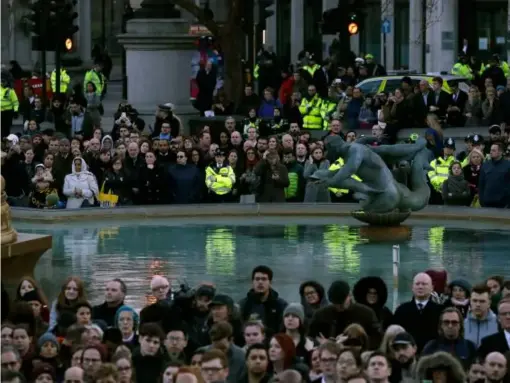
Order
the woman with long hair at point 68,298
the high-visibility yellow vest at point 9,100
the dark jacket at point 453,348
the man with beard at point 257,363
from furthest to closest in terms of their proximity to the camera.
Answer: the high-visibility yellow vest at point 9,100, the woman with long hair at point 68,298, the dark jacket at point 453,348, the man with beard at point 257,363

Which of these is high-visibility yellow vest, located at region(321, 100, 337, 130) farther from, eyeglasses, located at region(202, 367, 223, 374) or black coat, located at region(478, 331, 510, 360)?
eyeglasses, located at region(202, 367, 223, 374)

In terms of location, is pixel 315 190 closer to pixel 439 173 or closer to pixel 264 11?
pixel 439 173

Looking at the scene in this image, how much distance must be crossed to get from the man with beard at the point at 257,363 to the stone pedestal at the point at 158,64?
86.0ft

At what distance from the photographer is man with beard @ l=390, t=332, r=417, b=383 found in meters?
15.6

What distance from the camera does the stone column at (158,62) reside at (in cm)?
4125

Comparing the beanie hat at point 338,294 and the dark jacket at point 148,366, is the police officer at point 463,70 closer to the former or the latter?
the beanie hat at point 338,294

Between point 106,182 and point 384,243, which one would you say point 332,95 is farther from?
point 384,243

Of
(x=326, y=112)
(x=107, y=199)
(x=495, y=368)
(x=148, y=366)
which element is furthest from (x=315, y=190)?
(x=495, y=368)

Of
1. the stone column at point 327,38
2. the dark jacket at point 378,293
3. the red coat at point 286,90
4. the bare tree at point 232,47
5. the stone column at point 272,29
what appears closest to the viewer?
the dark jacket at point 378,293

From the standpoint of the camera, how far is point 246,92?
145 feet

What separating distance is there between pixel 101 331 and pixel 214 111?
25687mm

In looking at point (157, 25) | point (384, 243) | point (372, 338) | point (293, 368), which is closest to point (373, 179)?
point (384, 243)

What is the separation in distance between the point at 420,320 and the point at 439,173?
12.8m

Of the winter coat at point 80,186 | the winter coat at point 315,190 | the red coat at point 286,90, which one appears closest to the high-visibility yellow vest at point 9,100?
the red coat at point 286,90
